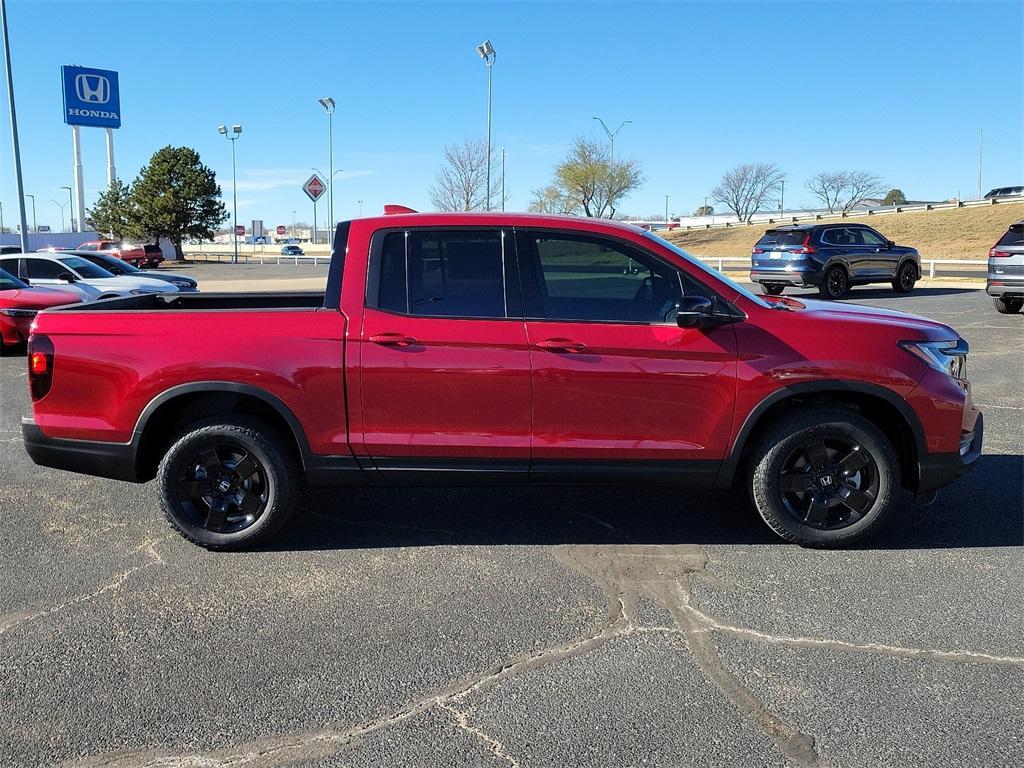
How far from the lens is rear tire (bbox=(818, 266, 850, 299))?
19125 mm

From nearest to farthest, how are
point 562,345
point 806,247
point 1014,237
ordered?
point 562,345 < point 1014,237 < point 806,247

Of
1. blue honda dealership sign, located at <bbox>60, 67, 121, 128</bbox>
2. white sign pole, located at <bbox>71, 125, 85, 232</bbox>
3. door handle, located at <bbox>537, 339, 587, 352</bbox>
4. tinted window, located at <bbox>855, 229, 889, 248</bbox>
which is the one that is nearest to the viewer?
door handle, located at <bbox>537, 339, 587, 352</bbox>

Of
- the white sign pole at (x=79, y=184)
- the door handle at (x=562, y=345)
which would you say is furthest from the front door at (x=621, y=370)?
the white sign pole at (x=79, y=184)

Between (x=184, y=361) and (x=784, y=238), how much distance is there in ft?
57.4

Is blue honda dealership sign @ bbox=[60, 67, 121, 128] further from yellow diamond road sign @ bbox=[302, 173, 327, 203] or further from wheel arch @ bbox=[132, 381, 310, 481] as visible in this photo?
wheel arch @ bbox=[132, 381, 310, 481]

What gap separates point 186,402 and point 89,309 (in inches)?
30.0

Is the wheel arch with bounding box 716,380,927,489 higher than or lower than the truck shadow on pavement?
higher

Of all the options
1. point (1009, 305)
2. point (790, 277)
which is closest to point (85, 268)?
point (790, 277)

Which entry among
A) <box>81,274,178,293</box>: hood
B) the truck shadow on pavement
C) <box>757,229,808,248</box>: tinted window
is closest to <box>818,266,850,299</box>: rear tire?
<box>757,229,808,248</box>: tinted window

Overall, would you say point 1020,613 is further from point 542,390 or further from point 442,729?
point 442,729

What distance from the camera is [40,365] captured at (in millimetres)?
4520

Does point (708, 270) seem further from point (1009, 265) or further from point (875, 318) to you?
point (1009, 265)

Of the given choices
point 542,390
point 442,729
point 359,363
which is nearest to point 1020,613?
point 542,390

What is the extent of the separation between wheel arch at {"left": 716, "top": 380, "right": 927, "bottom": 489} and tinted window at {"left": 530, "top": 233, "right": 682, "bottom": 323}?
729mm
